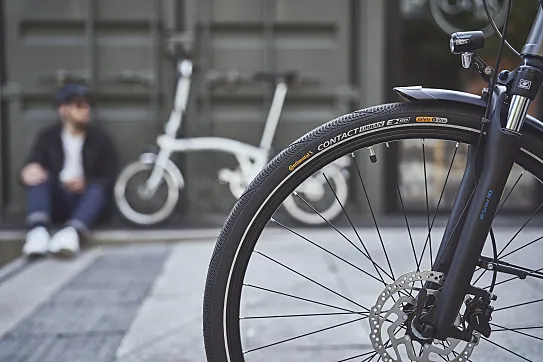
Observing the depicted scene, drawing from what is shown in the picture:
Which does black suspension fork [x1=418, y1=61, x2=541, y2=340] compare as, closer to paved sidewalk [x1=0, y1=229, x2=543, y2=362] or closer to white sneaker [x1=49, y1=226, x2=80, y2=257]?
paved sidewalk [x1=0, y1=229, x2=543, y2=362]

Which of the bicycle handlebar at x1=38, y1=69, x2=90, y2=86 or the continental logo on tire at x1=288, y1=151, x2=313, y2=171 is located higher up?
the bicycle handlebar at x1=38, y1=69, x2=90, y2=86

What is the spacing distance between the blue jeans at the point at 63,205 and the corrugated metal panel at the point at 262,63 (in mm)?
973

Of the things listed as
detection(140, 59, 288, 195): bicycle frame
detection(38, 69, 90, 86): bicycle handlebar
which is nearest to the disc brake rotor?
detection(140, 59, 288, 195): bicycle frame

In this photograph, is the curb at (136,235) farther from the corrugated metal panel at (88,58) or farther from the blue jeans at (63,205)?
the corrugated metal panel at (88,58)

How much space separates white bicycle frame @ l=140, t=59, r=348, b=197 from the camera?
6.13m

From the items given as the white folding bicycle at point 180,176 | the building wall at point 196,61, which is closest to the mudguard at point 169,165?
the white folding bicycle at point 180,176

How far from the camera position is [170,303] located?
13.6 feet

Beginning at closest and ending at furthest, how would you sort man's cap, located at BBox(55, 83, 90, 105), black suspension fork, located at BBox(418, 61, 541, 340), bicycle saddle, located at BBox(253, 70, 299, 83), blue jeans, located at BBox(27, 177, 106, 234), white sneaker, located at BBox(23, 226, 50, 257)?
black suspension fork, located at BBox(418, 61, 541, 340) < white sneaker, located at BBox(23, 226, 50, 257) < blue jeans, located at BBox(27, 177, 106, 234) < man's cap, located at BBox(55, 83, 90, 105) < bicycle saddle, located at BBox(253, 70, 299, 83)

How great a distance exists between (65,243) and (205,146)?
5.06 feet

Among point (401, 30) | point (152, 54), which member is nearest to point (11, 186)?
point (152, 54)

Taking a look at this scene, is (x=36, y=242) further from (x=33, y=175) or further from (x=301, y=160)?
(x=301, y=160)

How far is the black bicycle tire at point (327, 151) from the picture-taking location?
2.01 meters

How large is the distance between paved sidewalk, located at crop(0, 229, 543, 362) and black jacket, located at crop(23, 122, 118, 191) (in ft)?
2.21

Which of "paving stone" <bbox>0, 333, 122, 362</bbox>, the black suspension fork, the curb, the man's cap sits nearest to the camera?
the black suspension fork
